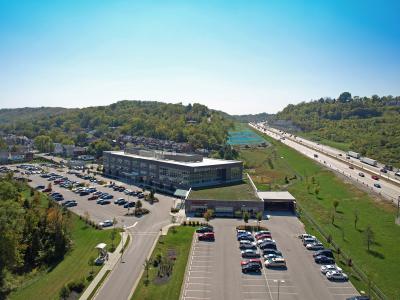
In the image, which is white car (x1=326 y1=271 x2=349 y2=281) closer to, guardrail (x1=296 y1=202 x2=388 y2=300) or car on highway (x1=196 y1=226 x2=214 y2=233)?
guardrail (x1=296 y1=202 x2=388 y2=300)

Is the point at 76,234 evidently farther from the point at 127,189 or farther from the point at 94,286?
the point at 127,189

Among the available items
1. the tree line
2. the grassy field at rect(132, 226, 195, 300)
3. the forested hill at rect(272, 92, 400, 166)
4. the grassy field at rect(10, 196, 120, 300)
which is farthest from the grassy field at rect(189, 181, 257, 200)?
the forested hill at rect(272, 92, 400, 166)

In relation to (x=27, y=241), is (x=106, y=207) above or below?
below

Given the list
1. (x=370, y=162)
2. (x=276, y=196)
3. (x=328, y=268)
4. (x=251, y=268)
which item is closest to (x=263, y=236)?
(x=251, y=268)

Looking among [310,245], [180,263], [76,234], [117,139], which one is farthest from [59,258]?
[117,139]

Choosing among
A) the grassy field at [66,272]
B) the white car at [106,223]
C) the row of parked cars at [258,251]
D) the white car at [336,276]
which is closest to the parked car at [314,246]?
the row of parked cars at [258,251]

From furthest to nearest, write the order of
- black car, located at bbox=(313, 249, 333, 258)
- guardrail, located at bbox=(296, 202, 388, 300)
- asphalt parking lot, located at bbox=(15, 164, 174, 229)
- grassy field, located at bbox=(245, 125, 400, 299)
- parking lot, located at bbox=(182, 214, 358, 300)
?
asphalt parking lot, located at bbox=(15, 164, 174, 229)
black car, located at bbox=(313, 249, 333, 258)
grassy field, located at bbox=(245, 125, 400, 299)
guardrail, located at bbox=(296, 202, 388, 300)
parking lot, located at bbox=(182, 214, 358, 300)

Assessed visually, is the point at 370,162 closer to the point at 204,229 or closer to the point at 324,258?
the point at 204,229
